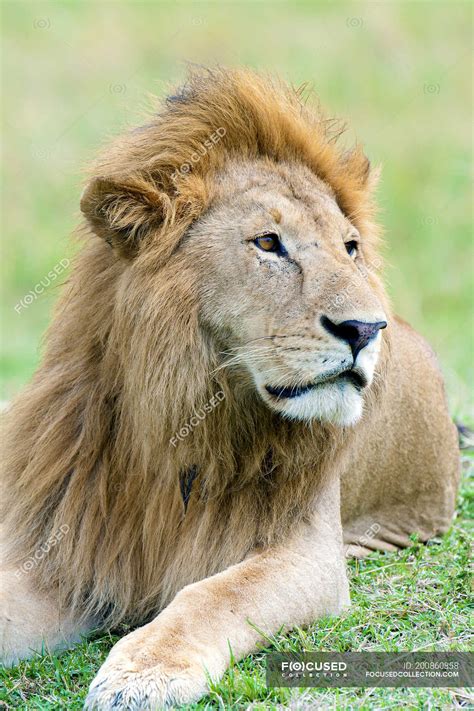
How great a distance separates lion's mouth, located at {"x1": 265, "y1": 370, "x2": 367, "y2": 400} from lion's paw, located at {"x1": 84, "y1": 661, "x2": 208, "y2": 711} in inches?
37.4

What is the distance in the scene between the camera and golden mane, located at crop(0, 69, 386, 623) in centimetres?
395

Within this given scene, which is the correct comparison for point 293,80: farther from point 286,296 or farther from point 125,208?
point 286,296

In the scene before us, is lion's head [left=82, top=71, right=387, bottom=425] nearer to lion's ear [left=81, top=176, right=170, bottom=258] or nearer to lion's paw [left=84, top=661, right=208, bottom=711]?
lion's ear [left=81, top=176, right=170, bottom=258]

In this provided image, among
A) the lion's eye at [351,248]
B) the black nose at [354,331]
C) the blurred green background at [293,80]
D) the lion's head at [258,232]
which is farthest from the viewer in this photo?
the blurred green background at [293,80]

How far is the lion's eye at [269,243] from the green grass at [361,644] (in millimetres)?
1352

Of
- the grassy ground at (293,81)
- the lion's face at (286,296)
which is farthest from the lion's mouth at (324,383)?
the grassy ground at (293,81)

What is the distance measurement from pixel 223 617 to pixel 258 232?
1333 mm

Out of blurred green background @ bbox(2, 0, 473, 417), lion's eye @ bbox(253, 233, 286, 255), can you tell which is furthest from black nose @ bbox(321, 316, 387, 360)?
blurred green background @ bbox(2, 0, 473, 417)

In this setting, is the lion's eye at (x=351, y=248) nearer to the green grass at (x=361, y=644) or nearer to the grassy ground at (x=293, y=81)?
the green grass at (x=361, y=644)

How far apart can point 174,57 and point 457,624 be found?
55.5 feet

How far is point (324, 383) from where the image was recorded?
3.73m

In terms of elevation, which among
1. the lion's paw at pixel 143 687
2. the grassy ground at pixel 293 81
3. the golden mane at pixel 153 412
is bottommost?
the lion's paw at pixel 143 687

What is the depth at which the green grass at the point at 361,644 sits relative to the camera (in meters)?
3.48

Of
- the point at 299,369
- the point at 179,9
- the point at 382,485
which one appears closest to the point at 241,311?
the point at 299,369
